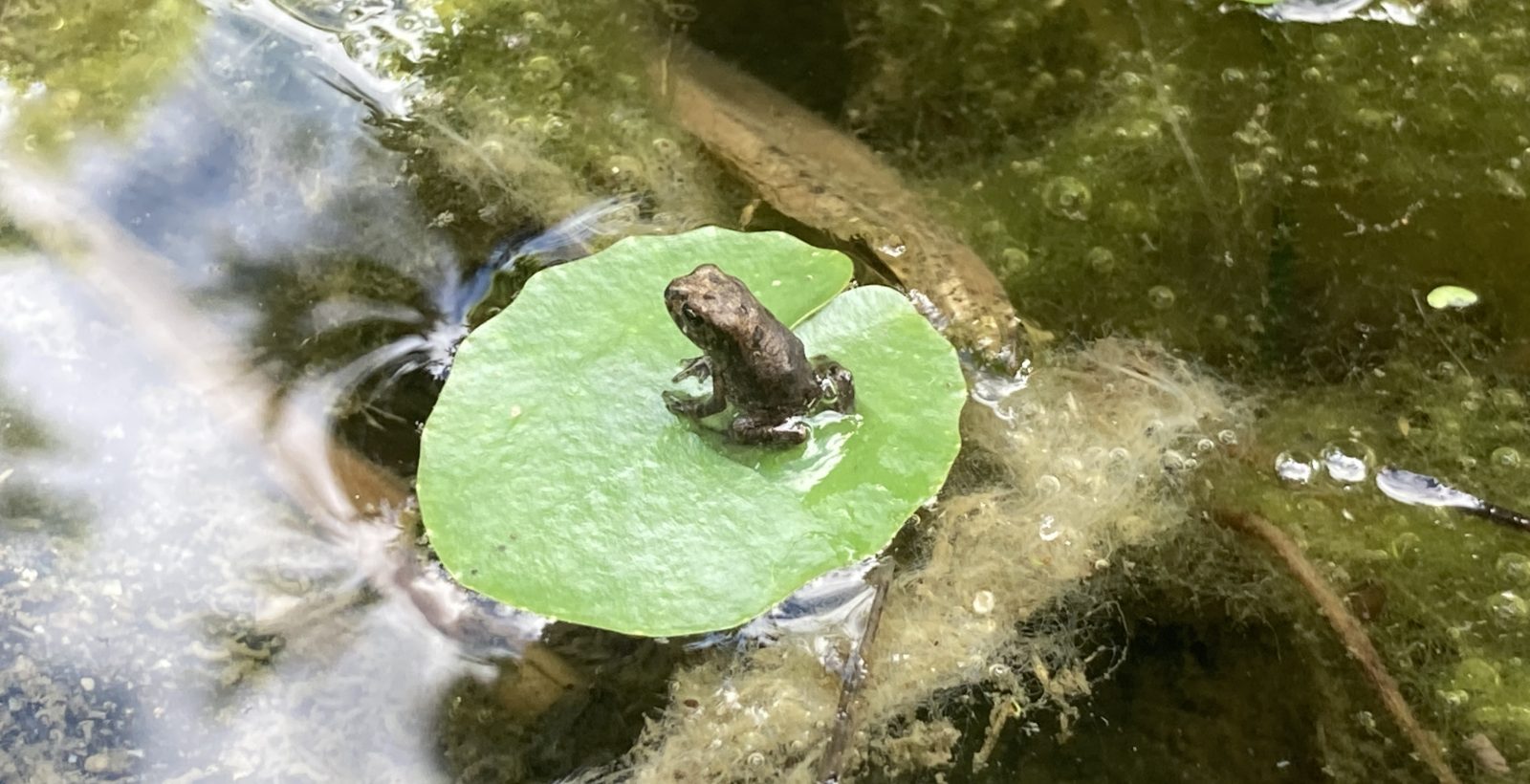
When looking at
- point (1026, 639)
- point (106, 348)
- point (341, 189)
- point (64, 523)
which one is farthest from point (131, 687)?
point (1026, 639)

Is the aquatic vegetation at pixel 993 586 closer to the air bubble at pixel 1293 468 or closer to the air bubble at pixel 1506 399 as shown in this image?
the air bubble at pixel 1293 468

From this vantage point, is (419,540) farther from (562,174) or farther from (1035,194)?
(1035,194)

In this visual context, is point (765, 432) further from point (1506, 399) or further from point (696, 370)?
point (1506, 399)

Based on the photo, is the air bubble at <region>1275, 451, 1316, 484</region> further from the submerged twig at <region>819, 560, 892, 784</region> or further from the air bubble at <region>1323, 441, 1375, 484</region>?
the submerged twig at <region>819, 560, 892, 784</region>

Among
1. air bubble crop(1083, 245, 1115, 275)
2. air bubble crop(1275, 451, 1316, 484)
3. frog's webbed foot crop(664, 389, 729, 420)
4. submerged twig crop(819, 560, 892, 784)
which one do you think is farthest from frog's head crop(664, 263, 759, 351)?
air bubble crop(1275, 451, 1316, 484)

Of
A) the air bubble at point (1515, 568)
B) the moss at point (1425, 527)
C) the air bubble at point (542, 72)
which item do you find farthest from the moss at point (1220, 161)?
the air bubble at point (542, 72)
